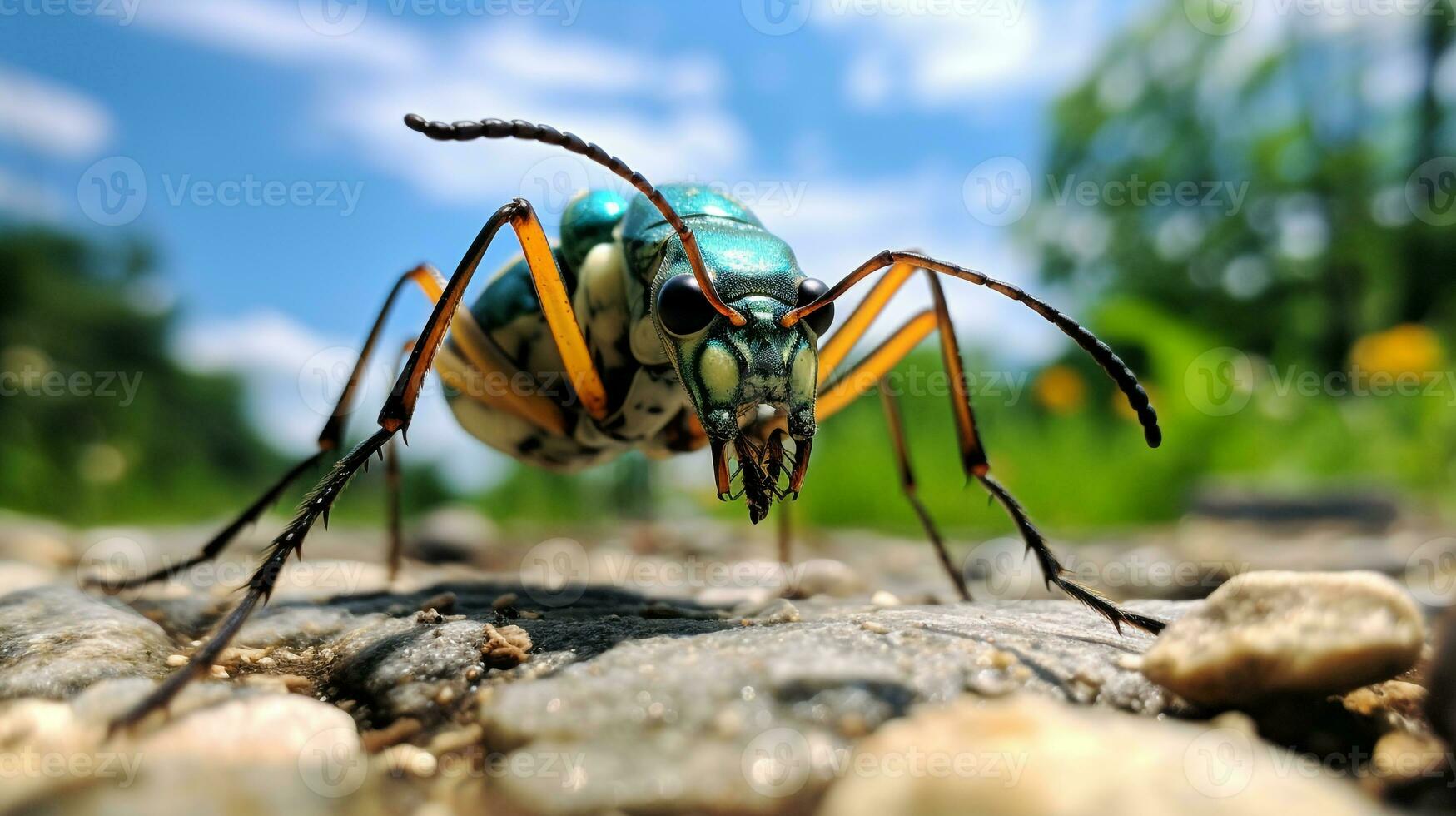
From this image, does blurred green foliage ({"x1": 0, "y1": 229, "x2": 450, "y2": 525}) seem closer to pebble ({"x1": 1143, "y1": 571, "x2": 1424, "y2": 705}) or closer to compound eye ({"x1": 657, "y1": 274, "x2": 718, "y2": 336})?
compound eye ({"x1": 657, "y1": 274, "x2": 718, "y2": 336})

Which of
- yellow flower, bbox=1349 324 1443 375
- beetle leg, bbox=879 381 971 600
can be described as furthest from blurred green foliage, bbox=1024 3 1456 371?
beetle leg, bbox=879 381 971 600

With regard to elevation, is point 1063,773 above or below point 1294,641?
below

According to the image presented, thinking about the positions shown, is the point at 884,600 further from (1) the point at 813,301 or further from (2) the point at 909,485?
(1) the point at 813,301

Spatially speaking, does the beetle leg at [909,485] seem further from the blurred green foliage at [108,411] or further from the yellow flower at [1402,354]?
the yellow flower at [1402,354]

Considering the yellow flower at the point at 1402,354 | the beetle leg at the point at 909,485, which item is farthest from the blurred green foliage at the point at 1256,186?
the beetle leg at the point at 909,485

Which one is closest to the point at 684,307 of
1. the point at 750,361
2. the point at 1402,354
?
the point at 750,361

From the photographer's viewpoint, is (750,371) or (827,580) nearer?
(750,371)

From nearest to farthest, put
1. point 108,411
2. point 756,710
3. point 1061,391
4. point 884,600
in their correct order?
point 756,710
point 884,600
point 1061,391
point 108,411

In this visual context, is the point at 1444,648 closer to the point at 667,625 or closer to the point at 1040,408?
the point at 667,625
